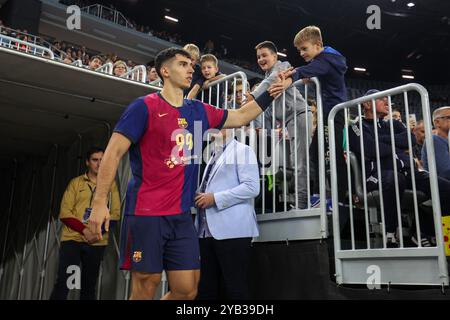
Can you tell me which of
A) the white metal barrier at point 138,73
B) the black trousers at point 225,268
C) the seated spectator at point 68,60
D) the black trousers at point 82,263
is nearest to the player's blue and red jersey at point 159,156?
the black trousers at point 225,268

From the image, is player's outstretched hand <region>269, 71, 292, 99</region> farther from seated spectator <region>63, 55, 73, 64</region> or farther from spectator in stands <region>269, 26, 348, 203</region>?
seated spectator <region>63, 55, 73, 64</region>

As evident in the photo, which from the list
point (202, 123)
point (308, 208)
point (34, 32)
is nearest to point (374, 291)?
point (308, 208)

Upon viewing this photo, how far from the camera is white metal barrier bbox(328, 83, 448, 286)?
2518mm

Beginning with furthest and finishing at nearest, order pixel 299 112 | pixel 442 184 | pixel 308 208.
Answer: pixel 299 112
pixel 308 208
pixel 442 184

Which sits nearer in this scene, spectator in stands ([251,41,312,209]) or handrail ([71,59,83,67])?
spectator in stands ([251,41,312,209])

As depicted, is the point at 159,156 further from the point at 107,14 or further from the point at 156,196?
the point at 107,14

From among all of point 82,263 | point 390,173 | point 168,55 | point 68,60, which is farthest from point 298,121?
point 68,60

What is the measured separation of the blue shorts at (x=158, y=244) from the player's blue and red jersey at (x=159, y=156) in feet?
0.18

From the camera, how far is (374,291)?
2680mm

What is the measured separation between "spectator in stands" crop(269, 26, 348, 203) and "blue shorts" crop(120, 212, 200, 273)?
1.32m

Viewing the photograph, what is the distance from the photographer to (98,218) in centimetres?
217

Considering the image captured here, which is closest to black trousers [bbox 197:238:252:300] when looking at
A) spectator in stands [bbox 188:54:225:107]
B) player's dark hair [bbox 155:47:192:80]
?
player's dark hair [bbox 155:47:192:80]

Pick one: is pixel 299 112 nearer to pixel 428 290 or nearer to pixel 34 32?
pixel 428 290

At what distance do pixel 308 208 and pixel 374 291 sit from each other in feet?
2.44
